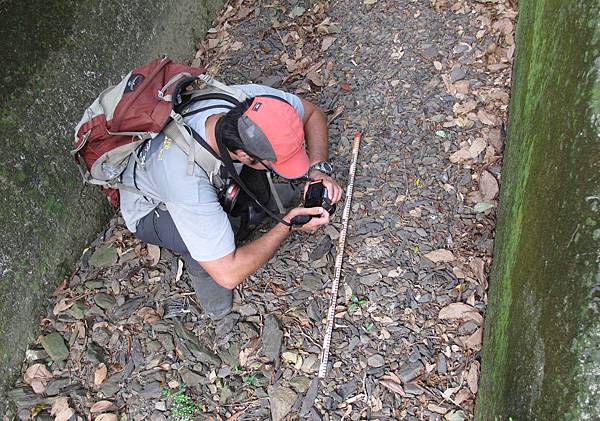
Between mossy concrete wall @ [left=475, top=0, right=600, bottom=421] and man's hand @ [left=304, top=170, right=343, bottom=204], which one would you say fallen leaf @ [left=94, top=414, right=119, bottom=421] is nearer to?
man's hand @ [left=304, top=170, right=343, bottom=204]

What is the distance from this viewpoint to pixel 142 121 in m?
2.81

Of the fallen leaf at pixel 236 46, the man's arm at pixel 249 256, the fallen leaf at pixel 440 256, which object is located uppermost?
the fallen leaf at pixel 236 46

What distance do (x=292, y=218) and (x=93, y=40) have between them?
1.87 meters

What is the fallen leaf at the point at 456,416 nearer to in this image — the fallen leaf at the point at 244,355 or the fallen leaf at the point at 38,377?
the fallen leaf at the point at 244,355

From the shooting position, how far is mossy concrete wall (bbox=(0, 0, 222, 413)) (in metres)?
3.26

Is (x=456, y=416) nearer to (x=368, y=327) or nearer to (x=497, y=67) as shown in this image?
(x=368, y=327)

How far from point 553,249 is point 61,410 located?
8.63 feet

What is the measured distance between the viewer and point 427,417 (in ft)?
9.09

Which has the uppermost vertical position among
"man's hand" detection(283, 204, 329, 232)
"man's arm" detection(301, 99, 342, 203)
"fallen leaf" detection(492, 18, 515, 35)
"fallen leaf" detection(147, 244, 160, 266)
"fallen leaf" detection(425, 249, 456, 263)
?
"fallen leaf" detection(492, 18, 515, 35)

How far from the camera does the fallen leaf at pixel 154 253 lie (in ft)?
12.1

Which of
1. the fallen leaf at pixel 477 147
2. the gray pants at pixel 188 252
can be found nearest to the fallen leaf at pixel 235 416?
the gray pants at pixel 188 252

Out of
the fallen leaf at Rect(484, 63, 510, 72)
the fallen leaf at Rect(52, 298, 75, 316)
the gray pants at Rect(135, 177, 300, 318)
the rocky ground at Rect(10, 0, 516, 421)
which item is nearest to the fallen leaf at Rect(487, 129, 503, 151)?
the rocky ground at Rect(10, 0, 516, 421)

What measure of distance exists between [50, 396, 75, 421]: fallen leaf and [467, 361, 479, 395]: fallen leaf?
2092 mm

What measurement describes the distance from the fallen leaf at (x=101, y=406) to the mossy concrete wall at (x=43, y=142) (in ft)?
1.67
